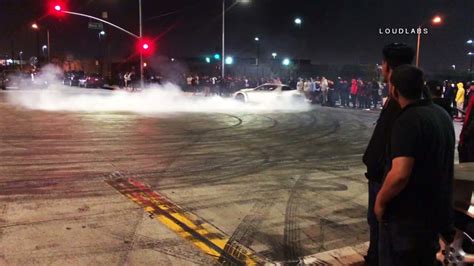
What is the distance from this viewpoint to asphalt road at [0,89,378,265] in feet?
15.9

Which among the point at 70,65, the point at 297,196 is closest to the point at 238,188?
the point at 297,196

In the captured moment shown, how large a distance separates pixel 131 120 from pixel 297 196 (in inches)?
443

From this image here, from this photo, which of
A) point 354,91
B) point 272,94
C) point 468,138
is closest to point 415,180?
point 468,138

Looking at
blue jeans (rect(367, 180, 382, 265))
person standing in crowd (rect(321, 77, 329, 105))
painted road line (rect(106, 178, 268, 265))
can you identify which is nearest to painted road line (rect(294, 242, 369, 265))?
blue jeans (rect(367, 180, 382, 265))

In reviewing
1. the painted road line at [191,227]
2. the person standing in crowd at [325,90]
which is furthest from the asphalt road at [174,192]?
the person standing in crowd at [325,90]

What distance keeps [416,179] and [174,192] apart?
467cm

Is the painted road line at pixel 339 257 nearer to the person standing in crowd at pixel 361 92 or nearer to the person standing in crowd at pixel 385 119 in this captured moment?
the person standing in crowd at pixel 385 119

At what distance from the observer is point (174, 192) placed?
6.97m

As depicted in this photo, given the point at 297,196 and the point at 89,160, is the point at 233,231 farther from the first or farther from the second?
the point at 89,160

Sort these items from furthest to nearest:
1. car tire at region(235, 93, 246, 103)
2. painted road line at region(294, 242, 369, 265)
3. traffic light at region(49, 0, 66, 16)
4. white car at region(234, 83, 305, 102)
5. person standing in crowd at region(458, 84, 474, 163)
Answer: traffic light at region(49, 0, 66, 16)
car tire at region(235, 93, 246, 103)
white car at region(234, 83, 305, 102)
person standing in crowd at region(458, 84, 474, 163)
painted road line at region(294, 242, 369, 265)

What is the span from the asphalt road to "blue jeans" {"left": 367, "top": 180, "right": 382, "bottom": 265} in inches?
28.8

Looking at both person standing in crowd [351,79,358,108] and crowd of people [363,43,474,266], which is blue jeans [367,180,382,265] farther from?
person standing in crowd [351,79,358,108]

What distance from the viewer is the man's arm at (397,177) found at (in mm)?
2678

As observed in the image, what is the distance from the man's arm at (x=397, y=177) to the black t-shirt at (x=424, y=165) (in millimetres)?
33
